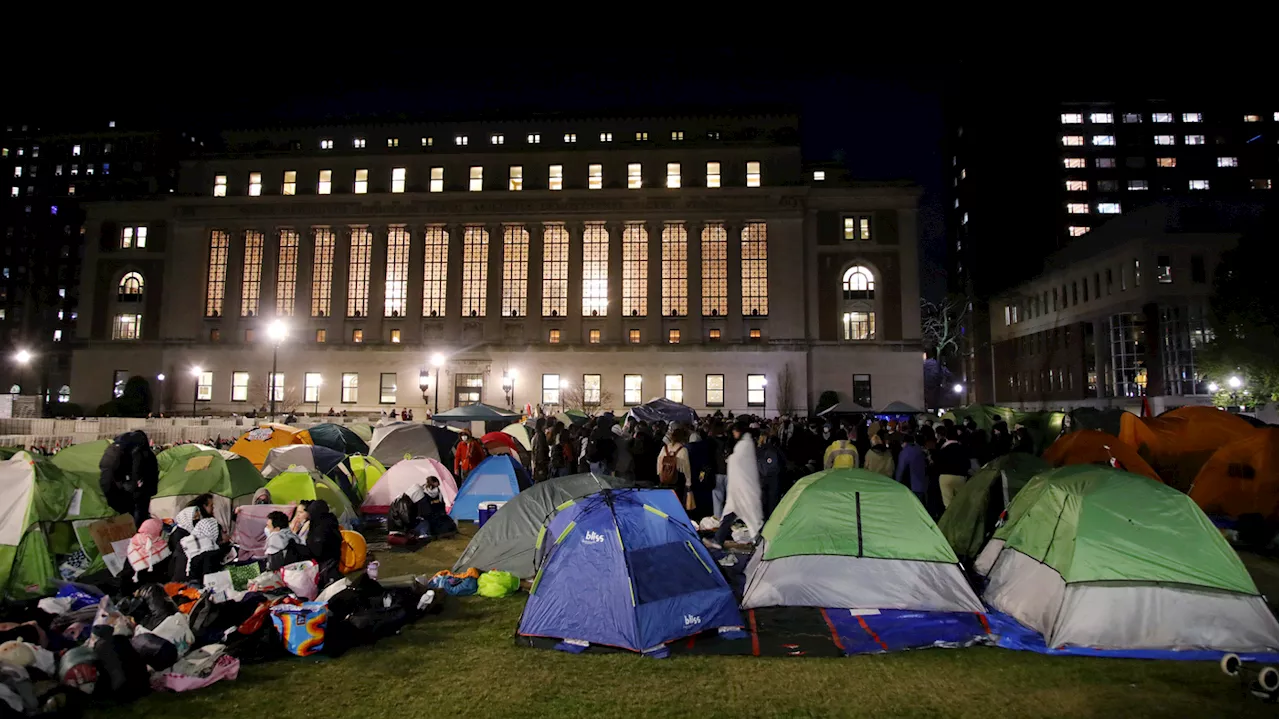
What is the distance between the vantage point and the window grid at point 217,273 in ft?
186

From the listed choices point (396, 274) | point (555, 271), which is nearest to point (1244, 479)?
point (555, 271)

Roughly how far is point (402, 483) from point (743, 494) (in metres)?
7.35

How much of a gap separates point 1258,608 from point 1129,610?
1158mm

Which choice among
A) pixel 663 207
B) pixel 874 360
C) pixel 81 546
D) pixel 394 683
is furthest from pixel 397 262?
pixel 394 683

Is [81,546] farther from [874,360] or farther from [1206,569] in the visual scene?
[874,360]

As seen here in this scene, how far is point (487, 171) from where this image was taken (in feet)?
186

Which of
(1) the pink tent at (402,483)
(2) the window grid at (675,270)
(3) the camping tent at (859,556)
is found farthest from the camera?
(2) the window grid at (675,270)

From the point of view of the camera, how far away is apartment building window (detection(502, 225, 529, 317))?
180ft

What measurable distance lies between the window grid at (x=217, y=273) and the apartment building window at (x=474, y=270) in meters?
17.9

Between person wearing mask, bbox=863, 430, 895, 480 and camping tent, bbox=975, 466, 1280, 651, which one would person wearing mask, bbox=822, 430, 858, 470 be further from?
camping tent, bbox=975, 466, 1280, 651

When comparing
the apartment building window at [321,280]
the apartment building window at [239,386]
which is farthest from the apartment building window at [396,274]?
the apartment building window at [239,386]

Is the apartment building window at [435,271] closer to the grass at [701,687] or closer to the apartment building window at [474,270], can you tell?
the apartment building window at [474,270]

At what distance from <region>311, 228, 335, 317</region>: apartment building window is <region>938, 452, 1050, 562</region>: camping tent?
52.8 meters

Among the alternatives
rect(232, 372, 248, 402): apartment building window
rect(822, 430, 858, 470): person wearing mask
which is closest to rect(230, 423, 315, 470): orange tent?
rect(822, 430, 858, 470): person wearing mask
